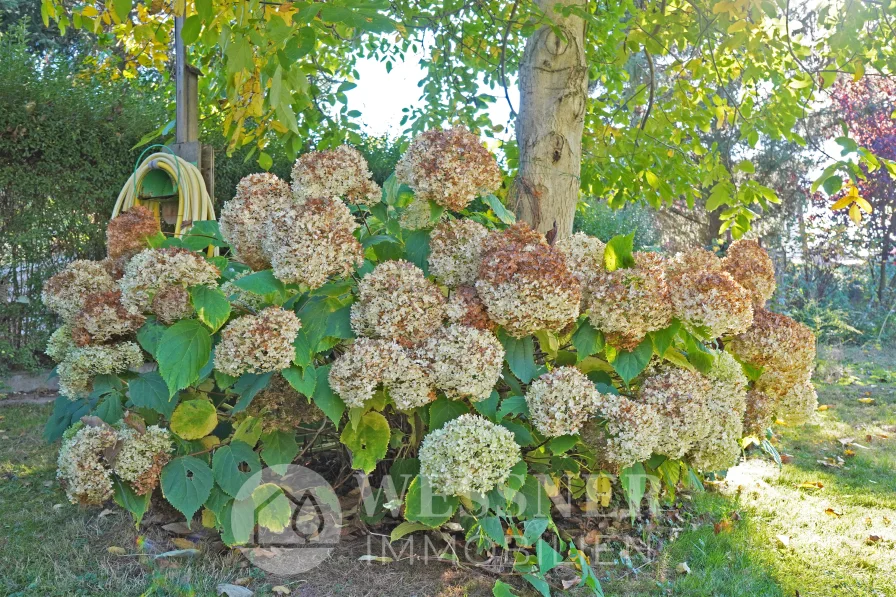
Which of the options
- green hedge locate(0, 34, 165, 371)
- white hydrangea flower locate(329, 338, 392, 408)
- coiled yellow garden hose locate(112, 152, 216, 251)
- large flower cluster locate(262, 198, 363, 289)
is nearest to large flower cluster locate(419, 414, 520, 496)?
white hydrangea flower locate(329, 338, 392, 408)

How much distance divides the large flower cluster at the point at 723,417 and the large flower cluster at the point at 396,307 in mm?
924

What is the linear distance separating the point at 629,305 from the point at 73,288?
6.07ft

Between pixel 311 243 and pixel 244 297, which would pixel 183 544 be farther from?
pixel 311 243

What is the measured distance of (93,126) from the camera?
16.0ft

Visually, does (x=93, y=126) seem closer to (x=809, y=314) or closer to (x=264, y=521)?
(x=264, y=521)

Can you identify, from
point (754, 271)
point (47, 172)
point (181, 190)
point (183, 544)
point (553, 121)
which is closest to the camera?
point (183, 544)

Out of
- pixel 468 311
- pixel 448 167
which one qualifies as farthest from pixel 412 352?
pixel 448 167

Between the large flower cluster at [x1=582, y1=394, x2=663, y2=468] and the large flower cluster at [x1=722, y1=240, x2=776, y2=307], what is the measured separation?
86 cm

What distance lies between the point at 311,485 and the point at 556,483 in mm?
882

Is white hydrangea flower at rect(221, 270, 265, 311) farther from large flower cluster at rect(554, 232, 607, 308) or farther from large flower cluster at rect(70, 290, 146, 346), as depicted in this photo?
large flower cluster at rect(554, 232, 607, 308)

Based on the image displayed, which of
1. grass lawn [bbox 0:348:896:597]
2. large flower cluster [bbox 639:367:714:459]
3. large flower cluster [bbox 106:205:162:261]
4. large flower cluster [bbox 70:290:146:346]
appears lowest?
grass lawn [bbox 0:348:896:597]

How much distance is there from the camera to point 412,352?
6.08 ft

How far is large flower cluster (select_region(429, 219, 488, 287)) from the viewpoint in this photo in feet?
6.63

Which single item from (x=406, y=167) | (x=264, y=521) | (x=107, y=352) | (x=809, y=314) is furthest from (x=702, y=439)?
(x=809, y=314)
